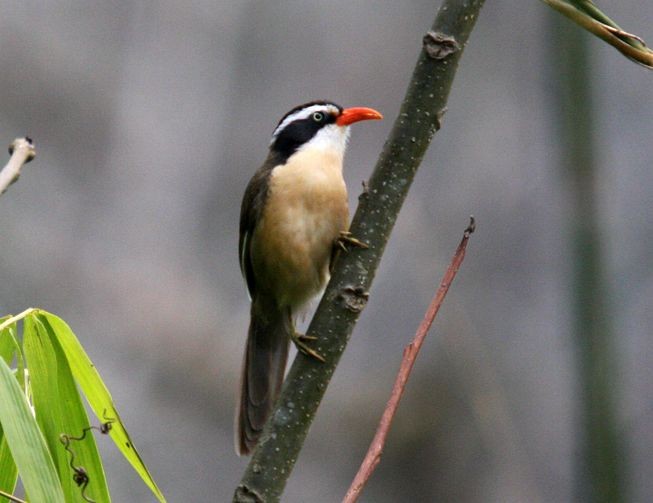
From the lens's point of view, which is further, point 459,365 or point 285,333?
point 459,365

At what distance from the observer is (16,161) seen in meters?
2.31

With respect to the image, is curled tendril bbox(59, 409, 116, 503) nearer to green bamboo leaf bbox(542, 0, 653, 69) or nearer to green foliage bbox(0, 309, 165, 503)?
green foliage bbox(0, 309, 165, 503)

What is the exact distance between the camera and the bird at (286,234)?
3.88 m

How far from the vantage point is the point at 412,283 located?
27.6ft

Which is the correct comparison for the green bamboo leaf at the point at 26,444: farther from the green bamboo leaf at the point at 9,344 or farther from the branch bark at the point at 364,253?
the branch bark at the point at 364,253

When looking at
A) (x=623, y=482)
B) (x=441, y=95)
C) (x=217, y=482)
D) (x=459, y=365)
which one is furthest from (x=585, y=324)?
(x=217, y=482)

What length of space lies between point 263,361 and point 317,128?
39.8 inches

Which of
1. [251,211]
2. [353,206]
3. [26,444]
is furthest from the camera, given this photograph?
[353,206]

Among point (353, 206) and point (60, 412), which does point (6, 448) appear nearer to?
point (60, 412)

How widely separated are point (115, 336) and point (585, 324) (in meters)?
5.77

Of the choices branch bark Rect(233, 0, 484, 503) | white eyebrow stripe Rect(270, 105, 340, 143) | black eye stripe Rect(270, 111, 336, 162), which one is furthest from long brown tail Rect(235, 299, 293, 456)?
branch bark Rect(233, 0, 484, 503)

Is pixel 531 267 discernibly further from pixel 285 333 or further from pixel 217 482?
pixel 285 333

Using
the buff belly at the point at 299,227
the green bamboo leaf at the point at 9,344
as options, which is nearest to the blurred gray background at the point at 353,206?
the buff belly at the point at 299,227

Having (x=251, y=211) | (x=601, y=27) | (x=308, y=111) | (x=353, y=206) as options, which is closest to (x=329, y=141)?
(x=308, y=111)
